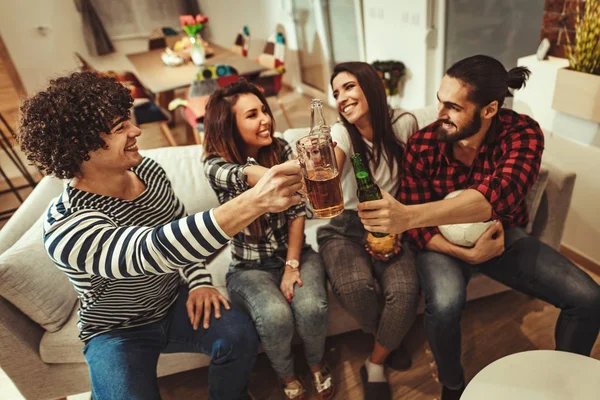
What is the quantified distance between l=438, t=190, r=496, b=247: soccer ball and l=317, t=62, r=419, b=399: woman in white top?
0.18 m

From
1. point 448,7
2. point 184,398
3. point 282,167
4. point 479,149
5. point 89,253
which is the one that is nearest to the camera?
point 282,167

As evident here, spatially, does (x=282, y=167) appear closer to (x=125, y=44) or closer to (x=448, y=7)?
(x=448, y=7)

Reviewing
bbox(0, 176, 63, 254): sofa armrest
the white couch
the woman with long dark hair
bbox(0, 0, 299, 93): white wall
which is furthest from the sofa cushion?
bbox(0, 0, 299, 93): white wall

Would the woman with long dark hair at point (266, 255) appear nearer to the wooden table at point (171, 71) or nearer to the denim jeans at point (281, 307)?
the denim jeans at point (281, 307)

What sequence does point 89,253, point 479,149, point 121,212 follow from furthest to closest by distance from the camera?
point 479,149 → point 121,212 → point 89,253

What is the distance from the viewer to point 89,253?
1.05 metres

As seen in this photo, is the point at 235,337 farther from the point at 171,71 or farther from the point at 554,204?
the point at 171,71

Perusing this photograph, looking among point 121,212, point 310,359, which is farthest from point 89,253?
point 310,359

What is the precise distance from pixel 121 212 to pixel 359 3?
11.2 ft

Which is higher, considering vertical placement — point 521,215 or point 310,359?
point 521,215

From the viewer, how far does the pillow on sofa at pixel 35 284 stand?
4.52 feet

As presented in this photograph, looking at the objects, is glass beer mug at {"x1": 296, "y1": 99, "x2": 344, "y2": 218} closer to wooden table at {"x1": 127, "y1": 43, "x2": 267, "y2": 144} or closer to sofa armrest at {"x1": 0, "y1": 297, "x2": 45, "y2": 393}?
sofa armrest at {"x1": 0, "y1": 297, "x2": 45, "y2": 393}

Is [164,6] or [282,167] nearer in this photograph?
[282,167]

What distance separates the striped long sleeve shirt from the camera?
1.00 m
